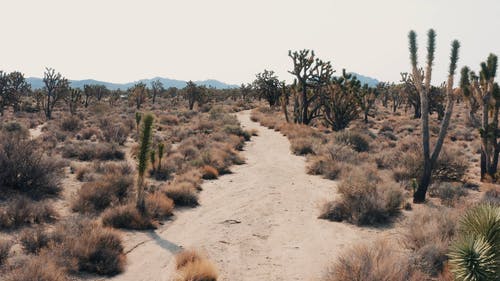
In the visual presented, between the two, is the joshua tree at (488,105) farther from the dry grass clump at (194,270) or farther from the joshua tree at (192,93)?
the joshua tree at (192,93)

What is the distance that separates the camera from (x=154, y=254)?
750cm

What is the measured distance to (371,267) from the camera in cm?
547

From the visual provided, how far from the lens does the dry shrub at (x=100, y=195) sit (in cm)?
973

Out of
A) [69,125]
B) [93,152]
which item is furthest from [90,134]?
[93,152]

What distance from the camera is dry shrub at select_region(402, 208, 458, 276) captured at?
6249mm

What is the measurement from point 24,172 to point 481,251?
1098cm

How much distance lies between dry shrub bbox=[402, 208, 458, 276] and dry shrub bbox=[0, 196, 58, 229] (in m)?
7.99

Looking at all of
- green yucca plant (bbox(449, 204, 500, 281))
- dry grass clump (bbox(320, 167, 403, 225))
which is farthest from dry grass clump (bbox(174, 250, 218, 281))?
dry grass clump (bbox(320, 167, 403, 225))

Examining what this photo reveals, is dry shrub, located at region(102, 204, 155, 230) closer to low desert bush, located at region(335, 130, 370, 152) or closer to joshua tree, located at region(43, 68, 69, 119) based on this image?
low desert bush, located at region(335, 130, 370, 152)

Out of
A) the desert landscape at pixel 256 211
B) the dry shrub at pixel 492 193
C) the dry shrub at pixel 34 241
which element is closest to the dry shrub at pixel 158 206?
the desert landscape at pixel 256 211

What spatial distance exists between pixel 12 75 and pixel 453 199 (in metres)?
39.4

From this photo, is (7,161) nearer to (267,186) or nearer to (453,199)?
(267,186)

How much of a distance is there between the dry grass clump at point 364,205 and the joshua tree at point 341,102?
1674 cm

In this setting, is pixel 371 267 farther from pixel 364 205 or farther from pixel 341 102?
pixel 341 102
